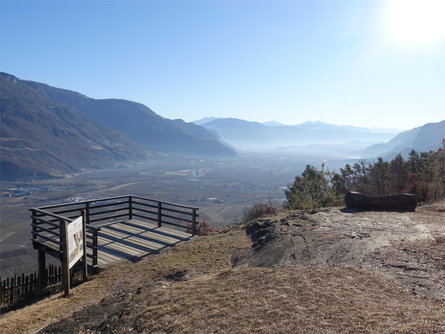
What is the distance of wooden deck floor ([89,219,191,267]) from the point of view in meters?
9.18

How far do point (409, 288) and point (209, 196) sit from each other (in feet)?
309

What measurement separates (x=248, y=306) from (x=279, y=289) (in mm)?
821

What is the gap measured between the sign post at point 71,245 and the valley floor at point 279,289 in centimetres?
48

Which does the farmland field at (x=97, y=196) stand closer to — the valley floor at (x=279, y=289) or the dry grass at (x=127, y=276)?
the dry grass at (x=127, y=276)

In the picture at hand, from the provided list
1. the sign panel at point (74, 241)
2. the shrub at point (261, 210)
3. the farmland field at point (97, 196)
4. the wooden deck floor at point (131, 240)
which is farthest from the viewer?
the farmland field at point (97, 196)

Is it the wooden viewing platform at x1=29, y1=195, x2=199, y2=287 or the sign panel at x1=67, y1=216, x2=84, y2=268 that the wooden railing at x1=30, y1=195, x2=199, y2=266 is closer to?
the wooden viewing platform at x1=29, y1=195, x2=199, y2=287

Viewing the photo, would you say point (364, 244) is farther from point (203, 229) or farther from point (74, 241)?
point (203, 229)

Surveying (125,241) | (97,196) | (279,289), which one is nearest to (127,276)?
(125,241)

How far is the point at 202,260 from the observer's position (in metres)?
8.43

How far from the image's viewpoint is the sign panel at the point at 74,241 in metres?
7.04

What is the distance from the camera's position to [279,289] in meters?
5.14

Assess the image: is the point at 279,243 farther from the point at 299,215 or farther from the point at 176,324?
the point at 176,324

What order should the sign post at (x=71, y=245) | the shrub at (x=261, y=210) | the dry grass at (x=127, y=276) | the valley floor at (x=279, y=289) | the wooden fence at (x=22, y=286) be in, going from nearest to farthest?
the valley floor at (x=279, y=289)
the dry grass at (x=127, y=276)
the sign post at (x=71, y=245)
the wooden fence at (x=22, y=286)
the shrub at (x=261, y=210)

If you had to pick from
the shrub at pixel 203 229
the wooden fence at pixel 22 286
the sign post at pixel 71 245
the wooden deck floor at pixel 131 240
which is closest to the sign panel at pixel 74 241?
the sign post at pixel 71 245
